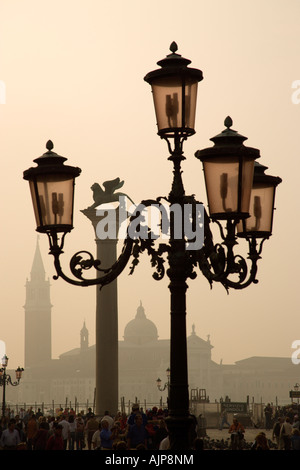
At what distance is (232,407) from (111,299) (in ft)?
48.3

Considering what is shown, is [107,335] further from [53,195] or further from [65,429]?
[53,195]

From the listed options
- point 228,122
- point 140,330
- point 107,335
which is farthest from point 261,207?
point 140,330

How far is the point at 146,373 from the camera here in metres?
145

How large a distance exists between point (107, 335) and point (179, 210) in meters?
→ 18.8

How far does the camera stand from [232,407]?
39312mm

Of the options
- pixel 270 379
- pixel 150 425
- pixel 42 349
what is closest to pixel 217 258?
pixel 150 425

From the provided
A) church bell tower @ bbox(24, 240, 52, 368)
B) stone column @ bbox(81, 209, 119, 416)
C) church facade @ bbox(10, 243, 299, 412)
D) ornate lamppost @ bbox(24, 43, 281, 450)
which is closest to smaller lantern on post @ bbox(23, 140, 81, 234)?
ornate lamppost @ bbox(24, 43, 281, 450)

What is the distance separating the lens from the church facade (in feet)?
474

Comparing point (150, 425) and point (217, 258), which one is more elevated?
point (217, 258)

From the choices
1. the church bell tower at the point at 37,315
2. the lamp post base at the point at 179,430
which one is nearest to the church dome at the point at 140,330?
the church bell tower at the point at 37,315

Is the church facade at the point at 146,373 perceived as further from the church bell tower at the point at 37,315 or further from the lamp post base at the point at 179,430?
the lamp post base at the point at 179,430

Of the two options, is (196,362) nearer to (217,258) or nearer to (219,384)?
(219,384)

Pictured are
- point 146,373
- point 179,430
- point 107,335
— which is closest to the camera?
point 179,430
